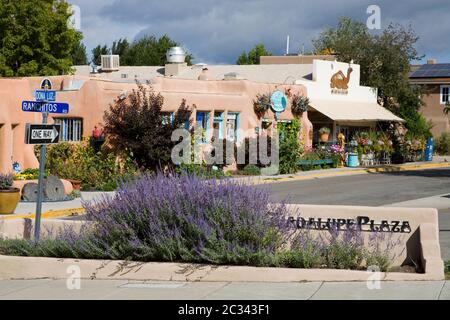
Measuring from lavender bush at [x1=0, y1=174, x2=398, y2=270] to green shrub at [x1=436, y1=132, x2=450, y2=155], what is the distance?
143 ft

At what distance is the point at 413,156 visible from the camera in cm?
4422

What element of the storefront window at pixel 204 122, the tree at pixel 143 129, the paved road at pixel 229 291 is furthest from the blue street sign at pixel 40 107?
the storefront window at pixel 204 122

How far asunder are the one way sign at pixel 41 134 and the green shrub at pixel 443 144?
4422 centimetres

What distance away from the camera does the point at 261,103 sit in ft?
109

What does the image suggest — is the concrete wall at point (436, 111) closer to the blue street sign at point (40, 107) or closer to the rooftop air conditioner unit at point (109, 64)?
the rooftop air conditioner unit at point (109, 64)

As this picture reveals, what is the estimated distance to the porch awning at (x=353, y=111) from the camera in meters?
37.0

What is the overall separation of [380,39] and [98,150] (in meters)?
23.7

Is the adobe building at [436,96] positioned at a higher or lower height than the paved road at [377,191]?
higher

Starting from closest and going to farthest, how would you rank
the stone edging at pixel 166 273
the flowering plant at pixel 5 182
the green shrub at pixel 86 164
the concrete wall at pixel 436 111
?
the stone edging at pixel 166 273, the flowering plant at pixel 5 182, the green shrub at pixel 86 164, the concrete wall at pixel 436 111

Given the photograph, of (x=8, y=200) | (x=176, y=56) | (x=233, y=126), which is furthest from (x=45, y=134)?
(x=176, y=56)

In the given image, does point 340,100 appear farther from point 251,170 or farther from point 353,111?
point 251,170

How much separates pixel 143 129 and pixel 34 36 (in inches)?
878

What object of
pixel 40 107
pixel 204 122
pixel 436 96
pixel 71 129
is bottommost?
pixel 71 129

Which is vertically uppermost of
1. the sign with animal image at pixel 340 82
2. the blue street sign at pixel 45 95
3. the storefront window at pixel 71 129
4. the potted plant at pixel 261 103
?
the sign with animal image at pixel 340 82
